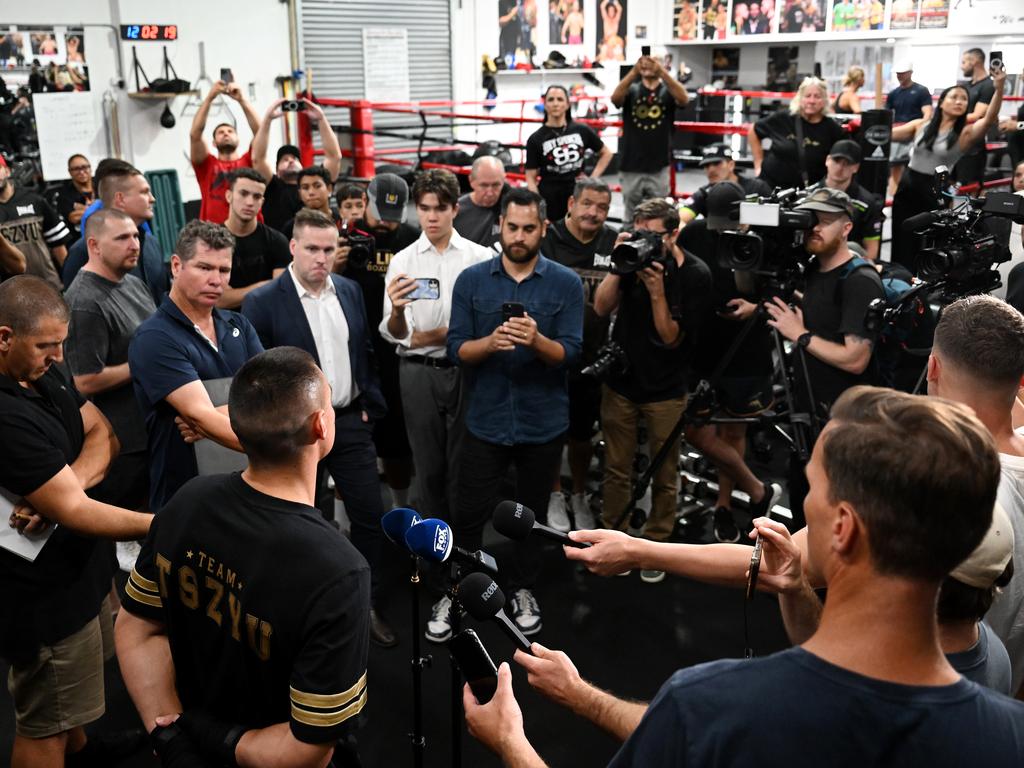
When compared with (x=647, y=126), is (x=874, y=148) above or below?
below

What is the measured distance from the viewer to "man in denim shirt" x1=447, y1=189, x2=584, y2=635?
11.5 feet

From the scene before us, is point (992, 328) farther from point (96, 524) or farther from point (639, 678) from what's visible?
point (96, 524)

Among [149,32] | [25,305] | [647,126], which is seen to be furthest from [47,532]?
[149,32]

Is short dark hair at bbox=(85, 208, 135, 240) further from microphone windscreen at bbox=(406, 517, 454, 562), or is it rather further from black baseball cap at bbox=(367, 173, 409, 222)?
microphone windscreen at bbox=(406, 517, 454, 562)

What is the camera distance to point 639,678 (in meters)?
3.26

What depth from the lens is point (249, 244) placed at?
14.1 feet

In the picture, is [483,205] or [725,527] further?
[483,205]

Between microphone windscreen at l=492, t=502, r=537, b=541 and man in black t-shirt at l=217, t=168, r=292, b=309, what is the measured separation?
2622 millimetres

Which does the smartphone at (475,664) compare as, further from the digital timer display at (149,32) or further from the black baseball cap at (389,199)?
the digital timer display at (149,32)

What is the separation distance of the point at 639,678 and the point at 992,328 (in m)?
1.84

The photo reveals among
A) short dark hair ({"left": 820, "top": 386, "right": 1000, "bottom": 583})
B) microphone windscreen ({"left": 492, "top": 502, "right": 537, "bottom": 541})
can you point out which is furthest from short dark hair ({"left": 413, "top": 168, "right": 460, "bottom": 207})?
short dark hair ({"left": 820, "top": 386, "right": 1000, "bottom": 583})

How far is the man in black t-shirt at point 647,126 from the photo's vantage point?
6.71 m

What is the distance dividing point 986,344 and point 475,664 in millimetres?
1316

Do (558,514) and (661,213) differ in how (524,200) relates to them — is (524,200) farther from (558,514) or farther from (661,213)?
(558,514)
